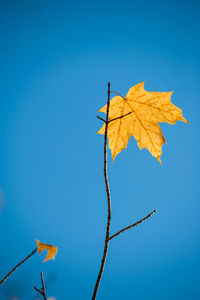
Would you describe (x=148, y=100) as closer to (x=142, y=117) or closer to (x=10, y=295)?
(x=142, y=117)

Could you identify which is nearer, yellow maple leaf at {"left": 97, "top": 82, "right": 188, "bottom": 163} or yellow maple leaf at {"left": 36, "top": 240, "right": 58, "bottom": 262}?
yellow maple leaf at {"left": 36, "top": 240, "right": 58, "bottom": 262}

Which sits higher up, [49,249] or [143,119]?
[143,119]

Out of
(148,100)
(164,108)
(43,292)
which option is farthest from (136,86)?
(43,292)

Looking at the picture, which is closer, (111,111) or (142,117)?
(142,117)

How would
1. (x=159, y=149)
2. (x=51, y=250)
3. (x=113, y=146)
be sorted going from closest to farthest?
(x=51, y=250) → (x=159, y=149) → (x=113, y=146)

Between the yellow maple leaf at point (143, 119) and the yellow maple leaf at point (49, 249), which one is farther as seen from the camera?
the yellow maple leaf at point (143, 119)

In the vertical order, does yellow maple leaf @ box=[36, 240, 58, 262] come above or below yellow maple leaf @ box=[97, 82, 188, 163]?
below

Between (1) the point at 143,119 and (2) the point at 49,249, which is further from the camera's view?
(1) the point at 143,119

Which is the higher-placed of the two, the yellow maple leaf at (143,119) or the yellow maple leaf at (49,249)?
the yellow maple leaf at (143,119)
